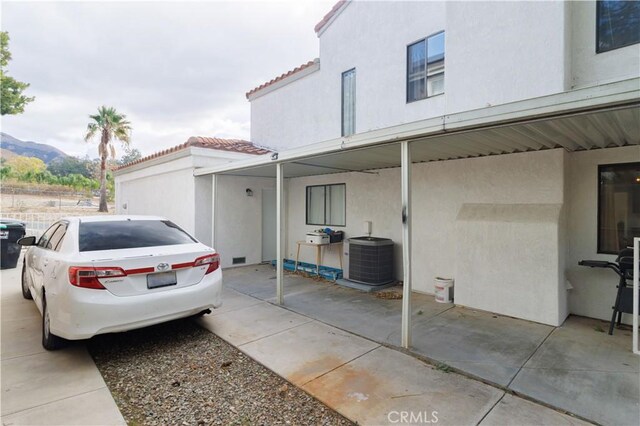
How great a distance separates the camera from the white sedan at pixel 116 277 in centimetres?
317

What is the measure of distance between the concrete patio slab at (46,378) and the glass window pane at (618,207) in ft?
22.2

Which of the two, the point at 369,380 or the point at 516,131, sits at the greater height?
the point at 516,131

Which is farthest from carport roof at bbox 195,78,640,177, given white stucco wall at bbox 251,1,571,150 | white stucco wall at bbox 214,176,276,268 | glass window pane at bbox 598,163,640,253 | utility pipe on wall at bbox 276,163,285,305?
white stucco wall at bbox 214,176,276,268

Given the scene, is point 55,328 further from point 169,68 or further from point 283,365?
point 169,68

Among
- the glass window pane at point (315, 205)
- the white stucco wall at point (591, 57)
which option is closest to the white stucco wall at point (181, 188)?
the glass window pane at point (315, 205)

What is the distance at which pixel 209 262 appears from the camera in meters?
4.07

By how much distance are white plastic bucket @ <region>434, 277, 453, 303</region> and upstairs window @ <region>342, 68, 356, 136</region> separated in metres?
4.70

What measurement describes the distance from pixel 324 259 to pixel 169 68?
877 centimetres

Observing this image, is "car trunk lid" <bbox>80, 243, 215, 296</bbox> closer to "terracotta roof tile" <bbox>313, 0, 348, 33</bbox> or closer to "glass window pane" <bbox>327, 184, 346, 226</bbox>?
"glass window pane" <bbox>327, 184, 346, 226</bbox>

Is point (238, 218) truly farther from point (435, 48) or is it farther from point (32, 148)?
point (32, 148)

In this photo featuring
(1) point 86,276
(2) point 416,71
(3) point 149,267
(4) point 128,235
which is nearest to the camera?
(1) point 86,276

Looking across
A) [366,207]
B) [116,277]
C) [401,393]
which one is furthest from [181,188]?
[401,393]

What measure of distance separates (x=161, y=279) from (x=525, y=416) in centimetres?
377

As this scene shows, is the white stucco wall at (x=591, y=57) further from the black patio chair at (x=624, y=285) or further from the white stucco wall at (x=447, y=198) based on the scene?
the black patio chair at (x=624, y=285)
